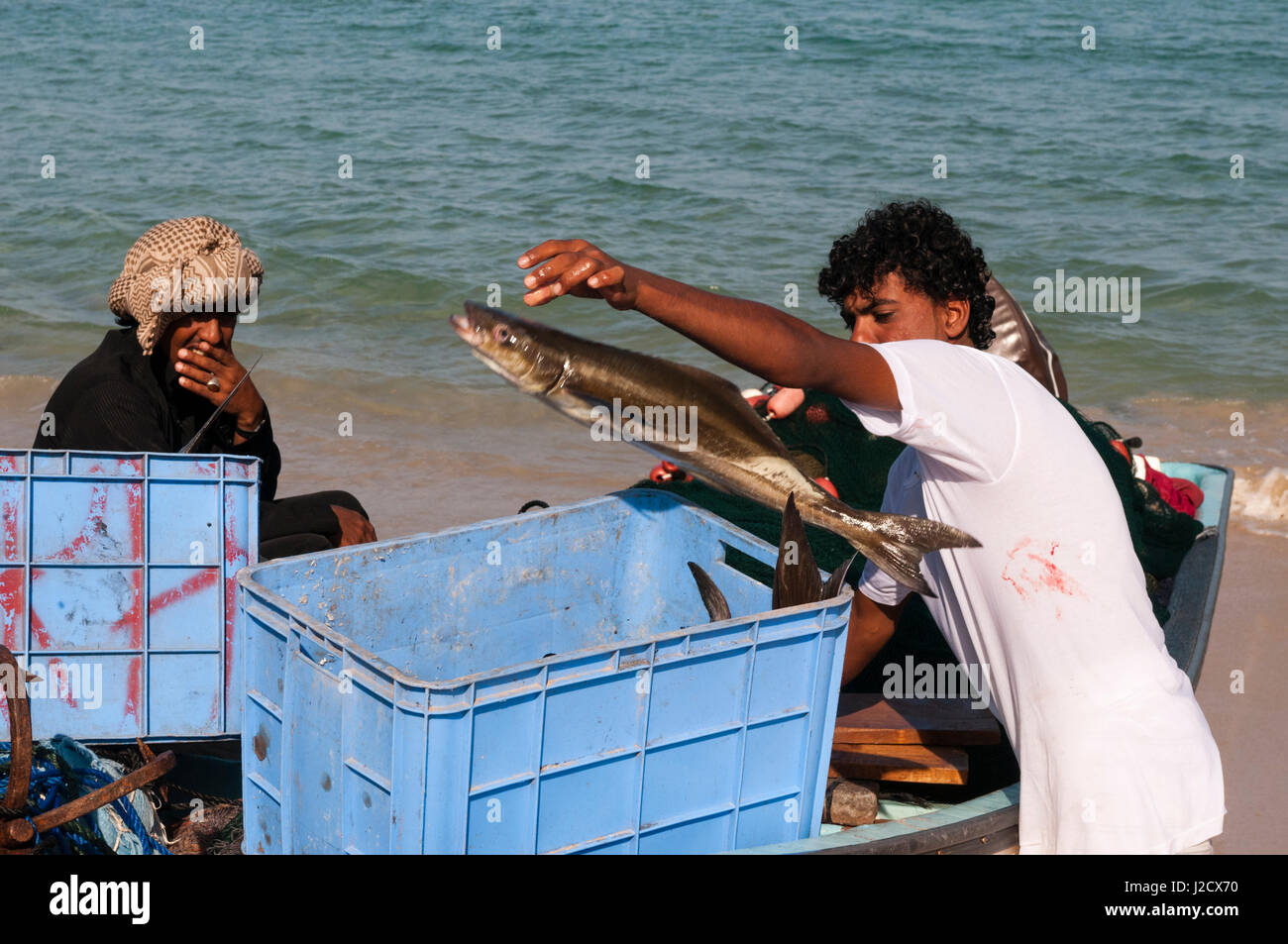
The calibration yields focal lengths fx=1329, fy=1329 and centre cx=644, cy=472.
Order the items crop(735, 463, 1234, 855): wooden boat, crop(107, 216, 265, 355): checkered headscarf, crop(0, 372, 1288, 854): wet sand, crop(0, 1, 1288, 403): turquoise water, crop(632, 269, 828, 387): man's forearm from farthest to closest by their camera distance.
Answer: crop(0, 1, 1288, 403): turquoise water, crop(0, 372, 1288, 854): wet sand, crop(107, 216, 265, 355): checkered headscarf, crop(735, 463, 1234, 855): wooden boat, crop(632, 269, 828, 387): man's forearm

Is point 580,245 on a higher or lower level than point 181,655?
higher

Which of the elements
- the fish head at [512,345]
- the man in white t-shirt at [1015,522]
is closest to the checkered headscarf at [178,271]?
the fish head at [512,345]

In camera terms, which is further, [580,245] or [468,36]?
[468,36]

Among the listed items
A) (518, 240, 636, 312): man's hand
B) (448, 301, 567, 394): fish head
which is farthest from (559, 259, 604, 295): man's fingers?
(448, 301, 567, 394): fish head

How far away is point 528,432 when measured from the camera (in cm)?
962

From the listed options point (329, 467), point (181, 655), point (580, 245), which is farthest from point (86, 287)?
point (580, 245)

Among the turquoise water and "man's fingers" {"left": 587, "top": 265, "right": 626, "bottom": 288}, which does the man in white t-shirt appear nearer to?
"man's fingers" {"left": 587, "top": 265, "right": 626, "bottom": 288}

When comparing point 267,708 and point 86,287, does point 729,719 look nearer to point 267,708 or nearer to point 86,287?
point 267,708

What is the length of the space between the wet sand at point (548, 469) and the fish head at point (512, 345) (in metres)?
3.82

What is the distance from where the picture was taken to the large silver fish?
266 cm

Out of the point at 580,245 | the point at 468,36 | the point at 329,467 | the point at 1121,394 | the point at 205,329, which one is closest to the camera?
the point at 580,245

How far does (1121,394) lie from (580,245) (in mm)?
8937

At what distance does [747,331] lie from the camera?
2.37m

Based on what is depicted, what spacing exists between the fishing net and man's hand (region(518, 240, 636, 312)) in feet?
7.31
